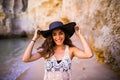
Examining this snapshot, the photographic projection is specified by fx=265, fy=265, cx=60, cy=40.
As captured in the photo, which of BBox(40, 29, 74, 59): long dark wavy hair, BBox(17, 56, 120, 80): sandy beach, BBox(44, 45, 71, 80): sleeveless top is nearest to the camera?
BBox(44, 45, 71, 80): sleeveless top

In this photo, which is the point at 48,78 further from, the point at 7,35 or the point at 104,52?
the point at 7,35

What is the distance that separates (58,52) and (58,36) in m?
0.21

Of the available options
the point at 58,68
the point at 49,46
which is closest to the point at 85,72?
the point at 49,46

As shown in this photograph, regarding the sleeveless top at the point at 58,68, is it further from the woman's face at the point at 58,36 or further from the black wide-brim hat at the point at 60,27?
the black wide-brim hat at the point at 60,27

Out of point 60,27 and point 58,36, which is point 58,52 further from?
point 60,27

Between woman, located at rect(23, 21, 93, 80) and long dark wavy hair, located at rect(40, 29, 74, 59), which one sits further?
long dark wavy hair, located at rect(40, 29, 74, 59)

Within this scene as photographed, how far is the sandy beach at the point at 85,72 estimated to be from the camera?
6.33 metres

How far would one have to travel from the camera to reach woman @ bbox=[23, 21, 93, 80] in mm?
3102

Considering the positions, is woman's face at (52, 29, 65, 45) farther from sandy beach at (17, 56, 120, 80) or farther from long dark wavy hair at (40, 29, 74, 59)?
sandy beach at (17, 56, 120, 80)

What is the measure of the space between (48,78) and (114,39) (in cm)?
290

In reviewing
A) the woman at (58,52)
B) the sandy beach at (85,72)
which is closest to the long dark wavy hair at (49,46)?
the woman at (58,52)

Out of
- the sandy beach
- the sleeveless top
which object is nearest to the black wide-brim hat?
the sleeveless top

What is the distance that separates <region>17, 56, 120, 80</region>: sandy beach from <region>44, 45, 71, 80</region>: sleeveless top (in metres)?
3.17

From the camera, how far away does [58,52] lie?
3236 millimetres
